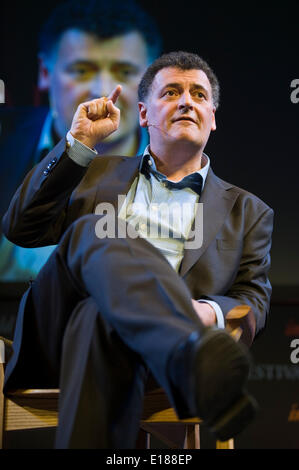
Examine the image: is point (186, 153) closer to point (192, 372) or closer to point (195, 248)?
point (195, 248)

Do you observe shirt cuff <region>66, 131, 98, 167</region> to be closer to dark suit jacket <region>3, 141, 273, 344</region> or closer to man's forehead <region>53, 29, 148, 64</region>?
dark suit jacket <region>3, 141, 273, 344</region>

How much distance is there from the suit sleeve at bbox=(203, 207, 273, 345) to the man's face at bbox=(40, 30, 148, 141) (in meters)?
1.31

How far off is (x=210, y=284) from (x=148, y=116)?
0.74 metres

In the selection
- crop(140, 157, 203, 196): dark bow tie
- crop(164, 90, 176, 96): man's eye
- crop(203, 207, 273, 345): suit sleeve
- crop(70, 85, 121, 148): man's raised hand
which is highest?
crop(164, 90, 176, 96): man's eye

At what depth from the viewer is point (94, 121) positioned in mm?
1659

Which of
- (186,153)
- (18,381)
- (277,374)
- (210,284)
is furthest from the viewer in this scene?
(277,374)

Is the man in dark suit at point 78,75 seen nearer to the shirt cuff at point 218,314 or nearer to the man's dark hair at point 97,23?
the man's dark hair at point 97,23

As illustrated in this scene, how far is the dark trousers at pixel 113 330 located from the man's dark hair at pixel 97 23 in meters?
1.99

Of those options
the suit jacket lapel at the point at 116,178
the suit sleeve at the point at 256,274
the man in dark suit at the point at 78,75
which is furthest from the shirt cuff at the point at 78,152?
the man in dark suit at the point at 78,75

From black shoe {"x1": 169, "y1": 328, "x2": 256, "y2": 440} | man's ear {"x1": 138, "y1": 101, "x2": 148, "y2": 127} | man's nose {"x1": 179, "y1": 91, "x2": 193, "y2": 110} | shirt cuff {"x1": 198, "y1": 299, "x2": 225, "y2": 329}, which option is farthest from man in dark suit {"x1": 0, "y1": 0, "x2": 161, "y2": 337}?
black shoe {"x1": 169, "y1": 328, "x2": 256, "y2": 440}

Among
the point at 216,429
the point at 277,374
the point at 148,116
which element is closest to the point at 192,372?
the point at 216,429

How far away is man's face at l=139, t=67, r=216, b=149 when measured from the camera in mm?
1772

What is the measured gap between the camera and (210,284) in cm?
148

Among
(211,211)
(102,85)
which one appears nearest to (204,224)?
(211,211)
